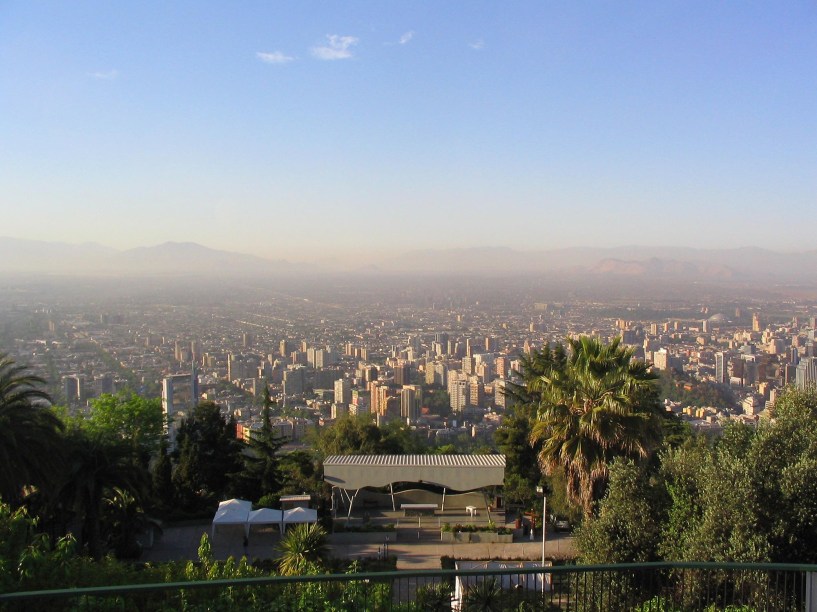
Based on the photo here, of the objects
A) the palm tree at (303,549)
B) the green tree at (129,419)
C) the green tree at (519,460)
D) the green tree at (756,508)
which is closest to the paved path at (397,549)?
the palm tree at (303,549)

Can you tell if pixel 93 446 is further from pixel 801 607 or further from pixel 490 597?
pixel 801 607

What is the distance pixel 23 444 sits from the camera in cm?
1128

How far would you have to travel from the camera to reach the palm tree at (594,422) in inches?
436

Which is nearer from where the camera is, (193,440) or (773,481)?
(773,481)

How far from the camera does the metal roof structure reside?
15.4 meters

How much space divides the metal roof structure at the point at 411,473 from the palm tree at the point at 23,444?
576cm

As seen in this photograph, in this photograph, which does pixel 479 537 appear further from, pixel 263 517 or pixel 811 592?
pixel 811 592

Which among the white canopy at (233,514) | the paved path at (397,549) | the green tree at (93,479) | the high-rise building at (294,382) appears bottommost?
the high-rise building at (294,382)

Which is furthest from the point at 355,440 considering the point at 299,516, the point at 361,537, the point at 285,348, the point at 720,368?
the point at 285,348

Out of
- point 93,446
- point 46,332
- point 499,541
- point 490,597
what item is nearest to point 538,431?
point 499,541

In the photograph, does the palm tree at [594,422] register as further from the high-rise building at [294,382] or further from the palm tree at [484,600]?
the high-rise building at [294,382]

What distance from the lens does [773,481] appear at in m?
7.60

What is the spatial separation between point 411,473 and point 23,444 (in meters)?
7.87

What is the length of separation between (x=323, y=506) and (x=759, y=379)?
39763 millimetres
